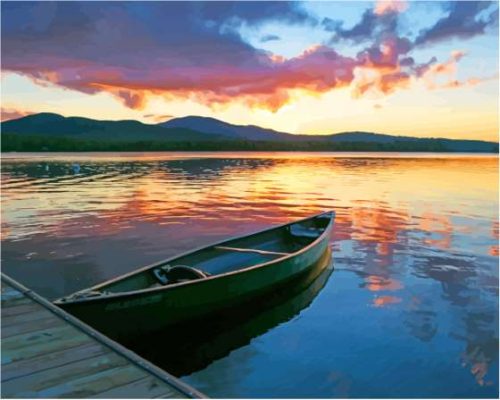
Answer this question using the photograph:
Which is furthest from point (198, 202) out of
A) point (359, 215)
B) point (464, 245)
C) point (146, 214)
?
point (464, 245)

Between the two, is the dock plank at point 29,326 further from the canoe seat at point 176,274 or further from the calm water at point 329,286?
the canoe seat at point 176,274

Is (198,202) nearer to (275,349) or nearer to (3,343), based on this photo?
(275,349)

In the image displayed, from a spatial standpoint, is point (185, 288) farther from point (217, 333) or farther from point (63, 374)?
point (63, 374)

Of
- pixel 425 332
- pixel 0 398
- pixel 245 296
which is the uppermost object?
pixel 0 398

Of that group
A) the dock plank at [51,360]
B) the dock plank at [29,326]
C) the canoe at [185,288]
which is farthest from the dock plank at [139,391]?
the canoe at [185,288]

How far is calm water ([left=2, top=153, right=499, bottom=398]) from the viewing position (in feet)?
27.6

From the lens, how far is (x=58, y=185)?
39406 mm

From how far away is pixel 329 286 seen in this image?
13.3 metres

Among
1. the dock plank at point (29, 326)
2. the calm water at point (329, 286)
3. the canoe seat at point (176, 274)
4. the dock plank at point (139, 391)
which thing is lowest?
the calm water at point (329, 286)

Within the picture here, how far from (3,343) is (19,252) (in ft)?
37.1

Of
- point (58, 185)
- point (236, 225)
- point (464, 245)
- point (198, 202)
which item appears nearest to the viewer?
point (464, 245)

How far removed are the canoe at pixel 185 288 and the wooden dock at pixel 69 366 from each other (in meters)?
0.77

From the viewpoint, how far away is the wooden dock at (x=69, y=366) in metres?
5.17

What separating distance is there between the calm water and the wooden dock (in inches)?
91.1
